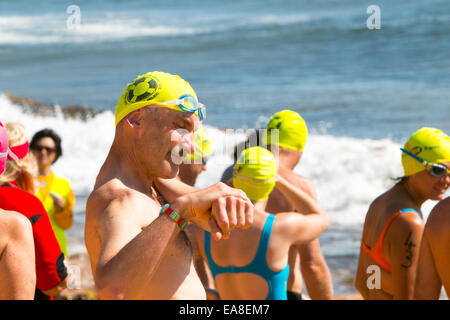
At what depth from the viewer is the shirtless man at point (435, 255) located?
3449 millimetres

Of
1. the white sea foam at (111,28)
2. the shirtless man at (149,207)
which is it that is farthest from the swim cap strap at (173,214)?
the white sea foam at (111,28)

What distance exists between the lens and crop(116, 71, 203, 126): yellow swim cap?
9.18 ft

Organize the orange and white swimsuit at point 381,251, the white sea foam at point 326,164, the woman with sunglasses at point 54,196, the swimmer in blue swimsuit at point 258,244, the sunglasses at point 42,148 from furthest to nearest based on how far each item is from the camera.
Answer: the white sea foam at point 326,164 → the sunglasses at point 42,148 → the woman with sunglasses at point 54,196 → the orange and white swimsuit at point 381,251 → the swimmer in blue swimsuit at point 258,244

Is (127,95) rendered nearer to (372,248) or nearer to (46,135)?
(372,248)

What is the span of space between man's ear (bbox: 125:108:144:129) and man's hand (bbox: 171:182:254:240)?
0.53 metres

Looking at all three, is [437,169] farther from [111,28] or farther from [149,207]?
[111,28]

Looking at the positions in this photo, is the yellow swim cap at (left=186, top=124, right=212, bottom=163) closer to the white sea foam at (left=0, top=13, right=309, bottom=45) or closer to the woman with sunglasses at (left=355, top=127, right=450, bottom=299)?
the woman with sunglasses at (left=355, top=127, right=450, bottom=299)

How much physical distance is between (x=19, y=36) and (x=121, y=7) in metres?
11.5

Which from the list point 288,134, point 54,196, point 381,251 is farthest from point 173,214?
point 54,196

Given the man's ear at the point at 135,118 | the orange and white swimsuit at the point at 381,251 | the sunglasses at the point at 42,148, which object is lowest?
the orange and white swimsuit at the point at 381,251

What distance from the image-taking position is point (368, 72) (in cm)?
2302

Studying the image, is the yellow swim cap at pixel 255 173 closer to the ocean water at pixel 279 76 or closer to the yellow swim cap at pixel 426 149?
the yellow swim cap at pixel 426 149

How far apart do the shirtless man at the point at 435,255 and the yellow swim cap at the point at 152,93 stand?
4.69ft
